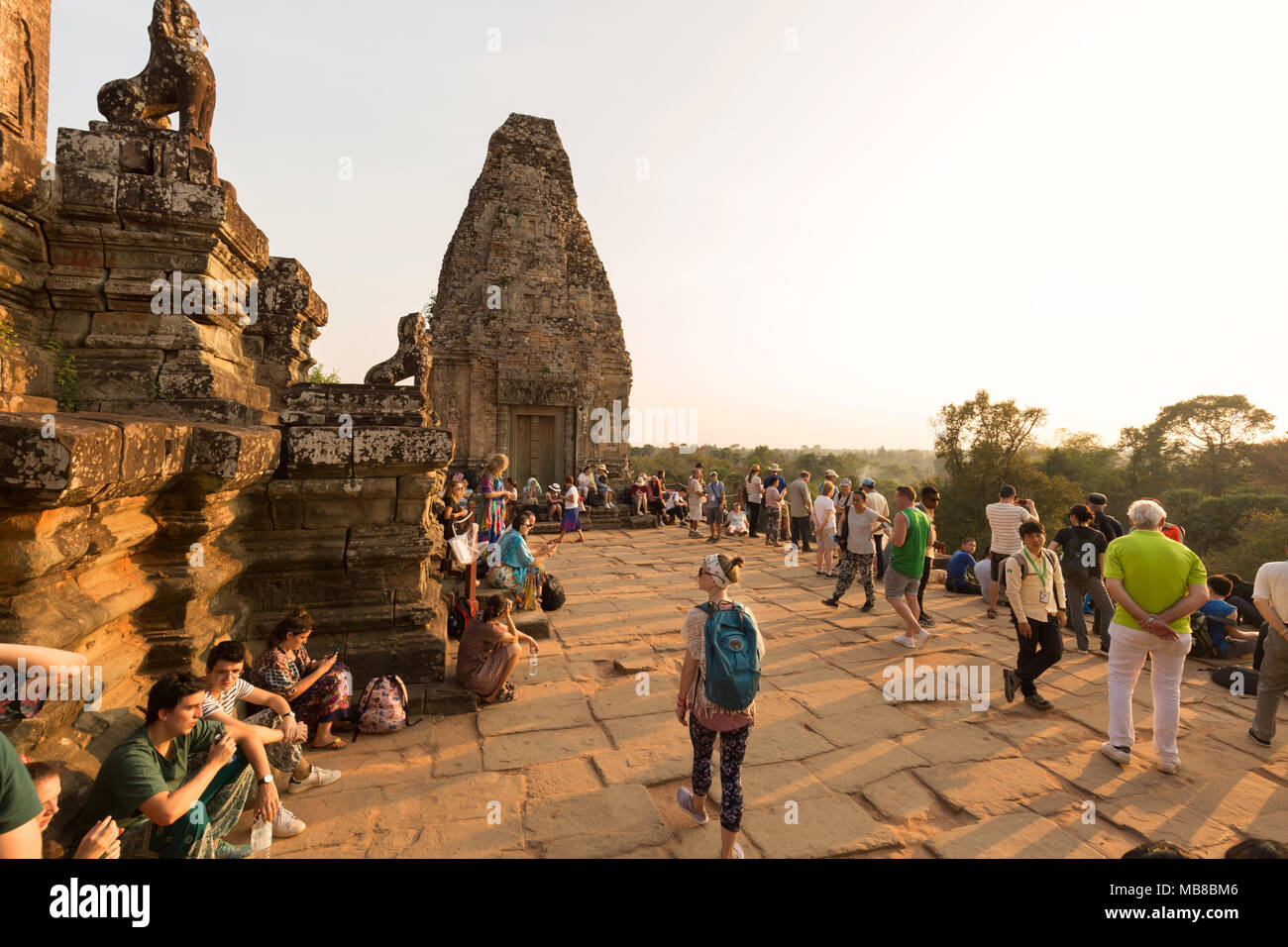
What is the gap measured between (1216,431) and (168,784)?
42.5 meters

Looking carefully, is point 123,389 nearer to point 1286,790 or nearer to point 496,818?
point 496,818

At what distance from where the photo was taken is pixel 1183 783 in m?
3.33

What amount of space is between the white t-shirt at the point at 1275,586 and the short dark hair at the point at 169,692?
591 centimetres

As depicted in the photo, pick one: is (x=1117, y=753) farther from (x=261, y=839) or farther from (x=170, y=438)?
(x=170, y=438)

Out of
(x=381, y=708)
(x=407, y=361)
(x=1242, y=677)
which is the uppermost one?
(x=407, y=361)

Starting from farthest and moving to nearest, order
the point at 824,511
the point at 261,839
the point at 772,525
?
the point at 772,525, the point at 824,511, the point at 261,839

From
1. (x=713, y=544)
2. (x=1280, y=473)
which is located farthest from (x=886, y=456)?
(x=713, y=544)

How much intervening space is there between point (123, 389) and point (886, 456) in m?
215

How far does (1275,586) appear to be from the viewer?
3.76 meters

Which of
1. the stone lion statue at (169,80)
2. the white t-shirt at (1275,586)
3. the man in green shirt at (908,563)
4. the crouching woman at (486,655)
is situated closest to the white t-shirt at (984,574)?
the man in green shirt at (908,563)

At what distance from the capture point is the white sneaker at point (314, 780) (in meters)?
2.98

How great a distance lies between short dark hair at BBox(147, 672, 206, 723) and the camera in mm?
2100

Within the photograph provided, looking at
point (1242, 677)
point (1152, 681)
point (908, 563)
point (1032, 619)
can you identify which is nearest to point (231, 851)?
point (1152, 681)
